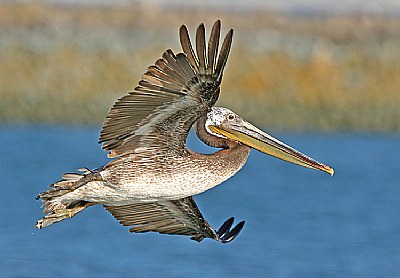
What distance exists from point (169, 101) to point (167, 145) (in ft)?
1.65

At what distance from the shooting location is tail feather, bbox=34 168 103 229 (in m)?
7.43

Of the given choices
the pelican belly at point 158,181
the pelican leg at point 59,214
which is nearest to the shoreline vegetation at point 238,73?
the pelican leg at point 59,214

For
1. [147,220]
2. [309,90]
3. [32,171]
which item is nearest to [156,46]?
[309,90]

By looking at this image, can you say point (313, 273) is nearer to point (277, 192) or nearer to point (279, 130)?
point (277, 192)

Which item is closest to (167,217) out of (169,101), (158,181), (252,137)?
(158,181)

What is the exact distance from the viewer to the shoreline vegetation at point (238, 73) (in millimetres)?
23234

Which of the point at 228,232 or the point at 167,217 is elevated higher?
the point at 167,217

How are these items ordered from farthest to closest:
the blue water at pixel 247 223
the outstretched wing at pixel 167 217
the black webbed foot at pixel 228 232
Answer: the blue water at pixel 247 223, the outstretched wing at pixel 167 217, the black webbed foot at pixel 228 232

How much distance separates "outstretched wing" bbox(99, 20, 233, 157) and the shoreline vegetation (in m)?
15.1

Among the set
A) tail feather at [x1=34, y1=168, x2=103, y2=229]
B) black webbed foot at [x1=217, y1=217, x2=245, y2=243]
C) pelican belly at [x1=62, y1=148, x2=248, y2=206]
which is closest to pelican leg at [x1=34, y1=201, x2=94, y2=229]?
tail feather at [x1=34, y1=168, x2=103, y2=229]

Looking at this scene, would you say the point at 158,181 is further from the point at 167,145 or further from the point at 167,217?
the point at 167,217

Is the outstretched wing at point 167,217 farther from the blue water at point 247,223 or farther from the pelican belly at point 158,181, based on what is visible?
the blue water at point 247,223

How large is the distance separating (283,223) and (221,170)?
7659 mm

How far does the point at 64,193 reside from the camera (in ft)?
24.3
